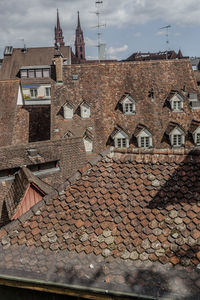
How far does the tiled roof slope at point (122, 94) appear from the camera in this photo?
85.1 ft

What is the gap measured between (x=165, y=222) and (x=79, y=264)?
1.92 metres

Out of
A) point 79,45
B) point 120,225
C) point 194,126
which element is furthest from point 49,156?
point 79,45

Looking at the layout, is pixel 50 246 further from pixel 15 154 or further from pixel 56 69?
pixel 56 69

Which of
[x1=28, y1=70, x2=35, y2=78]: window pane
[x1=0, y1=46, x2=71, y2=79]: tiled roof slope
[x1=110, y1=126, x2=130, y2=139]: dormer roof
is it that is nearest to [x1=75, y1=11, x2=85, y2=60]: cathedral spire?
[x1=0, y1=46, x2=71, y2=79]: tiled roof slope

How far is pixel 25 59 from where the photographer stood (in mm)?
57875

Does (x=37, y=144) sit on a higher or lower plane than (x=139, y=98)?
lower

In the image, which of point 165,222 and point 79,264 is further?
point 165,222

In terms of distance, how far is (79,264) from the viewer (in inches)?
233

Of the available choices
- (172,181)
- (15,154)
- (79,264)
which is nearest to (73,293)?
(79,264)

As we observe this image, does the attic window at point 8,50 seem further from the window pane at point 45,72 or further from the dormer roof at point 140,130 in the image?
the dormer roof at point 140,130

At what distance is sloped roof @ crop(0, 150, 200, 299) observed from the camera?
5723 mm

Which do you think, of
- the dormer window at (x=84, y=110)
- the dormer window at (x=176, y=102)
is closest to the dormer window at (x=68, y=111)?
the dormer window at (x=84, y=110)

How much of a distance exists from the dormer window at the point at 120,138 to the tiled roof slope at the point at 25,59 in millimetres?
35682

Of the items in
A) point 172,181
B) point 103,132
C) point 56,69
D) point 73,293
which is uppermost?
point 56,69
